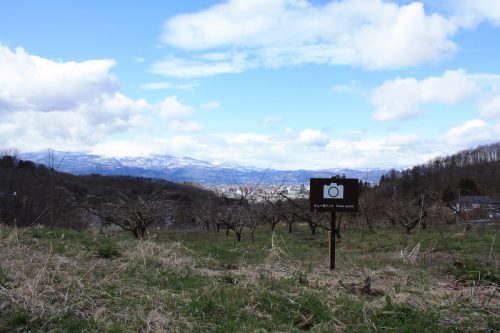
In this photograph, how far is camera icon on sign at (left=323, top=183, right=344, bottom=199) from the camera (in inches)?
278

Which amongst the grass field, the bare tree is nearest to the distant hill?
the bare tree

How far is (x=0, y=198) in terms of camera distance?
28.5 m

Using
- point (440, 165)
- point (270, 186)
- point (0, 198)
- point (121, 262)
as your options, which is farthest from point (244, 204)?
point (440, 165)

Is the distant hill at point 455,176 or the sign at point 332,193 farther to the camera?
the distant hill at point 455,176

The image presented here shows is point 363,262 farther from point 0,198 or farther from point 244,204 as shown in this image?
point 0,198

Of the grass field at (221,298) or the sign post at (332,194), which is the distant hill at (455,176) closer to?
the sign post at (332,194)

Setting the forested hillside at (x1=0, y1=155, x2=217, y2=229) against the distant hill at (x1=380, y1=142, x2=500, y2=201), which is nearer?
the forested hillside at (x1=0, y1=155, x2=217, y2=229)

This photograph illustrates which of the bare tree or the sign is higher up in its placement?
the sign

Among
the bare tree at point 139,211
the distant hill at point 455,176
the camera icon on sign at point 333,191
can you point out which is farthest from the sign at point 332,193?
the distant hill at point 455,176

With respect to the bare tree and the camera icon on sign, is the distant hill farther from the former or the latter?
the camera icon on sign

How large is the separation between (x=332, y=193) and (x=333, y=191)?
37 mm

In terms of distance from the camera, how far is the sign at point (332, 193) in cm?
702

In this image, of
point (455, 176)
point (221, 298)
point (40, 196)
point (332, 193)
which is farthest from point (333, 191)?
point (455, 176)

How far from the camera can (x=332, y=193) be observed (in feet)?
23.2
